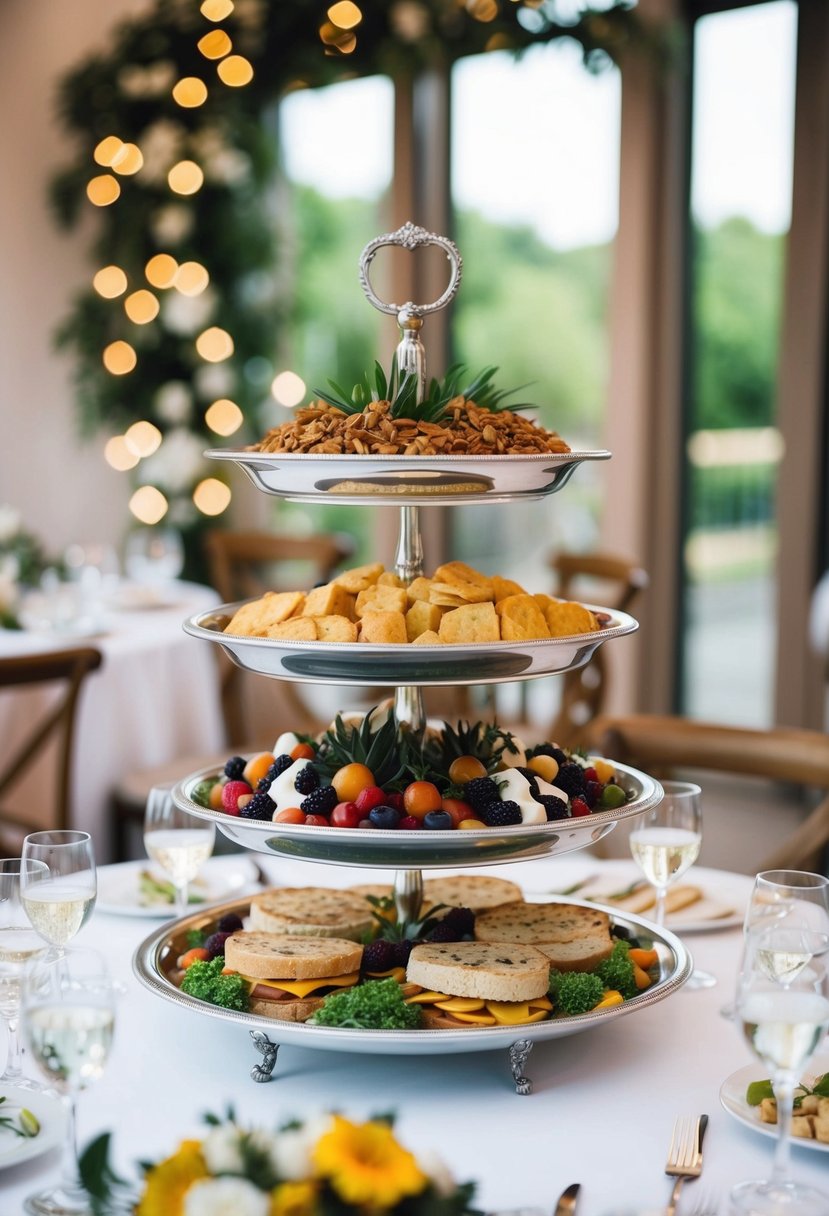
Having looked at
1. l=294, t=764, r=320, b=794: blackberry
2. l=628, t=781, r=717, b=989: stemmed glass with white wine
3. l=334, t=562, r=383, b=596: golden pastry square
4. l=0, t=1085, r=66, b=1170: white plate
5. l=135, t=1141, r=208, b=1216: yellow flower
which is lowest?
l=0, t=1085, r=66, b=1170: white plate

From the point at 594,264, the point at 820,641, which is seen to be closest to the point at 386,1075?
the point at 820,641

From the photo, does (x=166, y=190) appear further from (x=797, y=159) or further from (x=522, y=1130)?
(x=522, y=1130)

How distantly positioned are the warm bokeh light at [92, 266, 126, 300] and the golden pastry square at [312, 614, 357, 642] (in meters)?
5.28

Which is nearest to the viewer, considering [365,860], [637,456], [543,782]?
[365,860]

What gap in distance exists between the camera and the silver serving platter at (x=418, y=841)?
1.48m

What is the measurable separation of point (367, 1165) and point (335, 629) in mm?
712

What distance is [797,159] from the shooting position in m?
5.47

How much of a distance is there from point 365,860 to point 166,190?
5.45 meters

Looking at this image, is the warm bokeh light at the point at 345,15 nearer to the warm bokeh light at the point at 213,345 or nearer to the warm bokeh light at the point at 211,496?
the warm bokeh light at the point at 213,345

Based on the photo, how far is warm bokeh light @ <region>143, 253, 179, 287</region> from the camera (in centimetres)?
639

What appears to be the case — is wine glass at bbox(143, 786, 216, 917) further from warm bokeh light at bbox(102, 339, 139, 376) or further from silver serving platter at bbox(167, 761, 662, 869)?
warm bokeh light at bbox(102, 339, 139, 376)

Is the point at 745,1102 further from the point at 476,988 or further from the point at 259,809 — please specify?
the point at 259,809

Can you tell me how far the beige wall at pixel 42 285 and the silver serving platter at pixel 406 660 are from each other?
543cm

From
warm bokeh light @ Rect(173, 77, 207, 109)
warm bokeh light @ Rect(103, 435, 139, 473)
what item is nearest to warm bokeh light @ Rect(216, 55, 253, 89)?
warm bokeh light @ Rect(173, 77, 207, 109)
